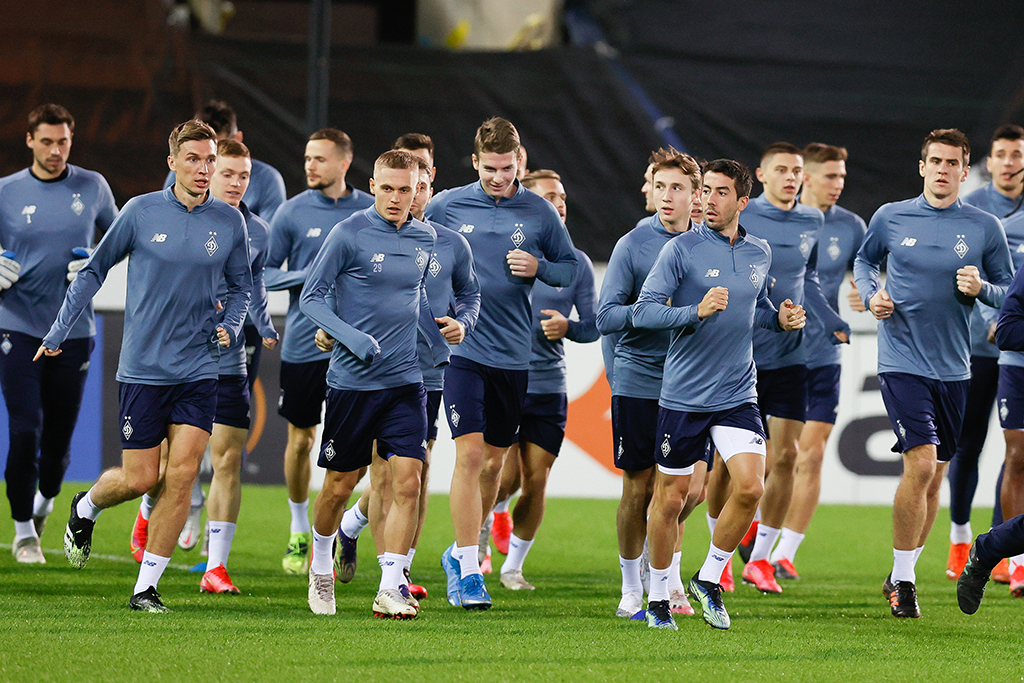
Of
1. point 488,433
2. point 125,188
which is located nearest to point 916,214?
point 488,433

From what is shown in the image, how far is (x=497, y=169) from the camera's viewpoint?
21.6 feet

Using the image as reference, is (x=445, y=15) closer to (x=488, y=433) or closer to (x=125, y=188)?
(x=125, y=188)

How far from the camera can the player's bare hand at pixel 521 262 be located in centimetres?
652

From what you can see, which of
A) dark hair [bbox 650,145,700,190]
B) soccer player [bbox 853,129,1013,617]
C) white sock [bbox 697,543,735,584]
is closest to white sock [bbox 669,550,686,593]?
white sock [bbox 697,543,735,584]

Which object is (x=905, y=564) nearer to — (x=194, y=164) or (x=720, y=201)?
(x=720, y=201)

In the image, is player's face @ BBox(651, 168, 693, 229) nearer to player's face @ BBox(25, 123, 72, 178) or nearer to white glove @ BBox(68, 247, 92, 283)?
white glove @ BBox(68, 247, 92, 283)

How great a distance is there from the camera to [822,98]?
13.9m

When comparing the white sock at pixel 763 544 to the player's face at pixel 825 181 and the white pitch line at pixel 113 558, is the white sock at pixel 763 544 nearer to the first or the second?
the player's face at pixel 825 181

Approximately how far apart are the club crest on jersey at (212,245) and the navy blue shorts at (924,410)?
3.37 metres

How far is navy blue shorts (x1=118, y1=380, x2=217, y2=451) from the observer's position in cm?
596

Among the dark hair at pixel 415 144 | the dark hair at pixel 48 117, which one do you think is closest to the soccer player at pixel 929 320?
the dark hair at pixel 415 144

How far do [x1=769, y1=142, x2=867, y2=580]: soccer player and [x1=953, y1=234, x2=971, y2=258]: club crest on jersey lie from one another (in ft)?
4.26

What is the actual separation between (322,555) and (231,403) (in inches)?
52.4

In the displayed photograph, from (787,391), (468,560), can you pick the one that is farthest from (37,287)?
(787,391)
